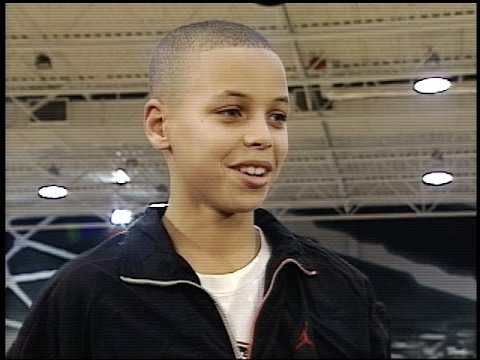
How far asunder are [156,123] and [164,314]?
7.1 inches

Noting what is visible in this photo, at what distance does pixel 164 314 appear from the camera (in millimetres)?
756

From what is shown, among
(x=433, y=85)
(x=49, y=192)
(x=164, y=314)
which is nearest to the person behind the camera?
(x=164, y=314)

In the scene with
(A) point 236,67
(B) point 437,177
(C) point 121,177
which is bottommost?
(A) point 236,67

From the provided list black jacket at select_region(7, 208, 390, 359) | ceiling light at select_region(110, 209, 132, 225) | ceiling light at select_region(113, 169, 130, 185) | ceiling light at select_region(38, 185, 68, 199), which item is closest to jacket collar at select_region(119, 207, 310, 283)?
black jacket at select_region(7, 208, 390, 359)

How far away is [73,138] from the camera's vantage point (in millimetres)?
2219

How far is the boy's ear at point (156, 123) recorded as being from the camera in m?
0.78

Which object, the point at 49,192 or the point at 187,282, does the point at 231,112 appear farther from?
the point at 49,192

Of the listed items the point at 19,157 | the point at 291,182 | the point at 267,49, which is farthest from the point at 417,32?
the point at 267,49

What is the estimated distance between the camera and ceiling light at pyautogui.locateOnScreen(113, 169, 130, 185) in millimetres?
1611

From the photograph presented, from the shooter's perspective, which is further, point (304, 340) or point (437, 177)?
point (437, 177)

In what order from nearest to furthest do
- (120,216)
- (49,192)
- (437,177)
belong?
(120,216), (49,192), (437,177)

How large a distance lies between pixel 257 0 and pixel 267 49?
330mm

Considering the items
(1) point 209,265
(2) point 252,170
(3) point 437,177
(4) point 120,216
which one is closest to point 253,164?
(2) point 252,170

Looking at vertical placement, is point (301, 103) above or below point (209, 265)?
above
